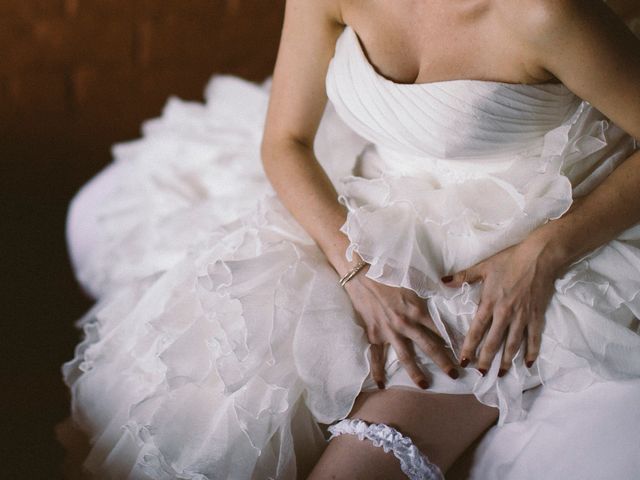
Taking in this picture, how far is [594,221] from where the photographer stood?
3.24 ft

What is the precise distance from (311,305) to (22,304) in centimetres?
130

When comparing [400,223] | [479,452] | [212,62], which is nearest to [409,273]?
[400,223]

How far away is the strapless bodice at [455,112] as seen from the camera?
103 centimetres

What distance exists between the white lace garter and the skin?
0.04ft

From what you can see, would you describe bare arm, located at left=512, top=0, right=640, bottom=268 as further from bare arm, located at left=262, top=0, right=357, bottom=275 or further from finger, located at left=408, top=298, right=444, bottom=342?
bare arm, located at left=262, top=0, right=357, bottom=275

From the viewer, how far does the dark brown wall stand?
1.87m

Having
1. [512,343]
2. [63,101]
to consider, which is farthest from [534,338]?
[63,101]

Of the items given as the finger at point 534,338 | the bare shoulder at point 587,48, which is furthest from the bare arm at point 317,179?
the bare shoulder at point 587,48

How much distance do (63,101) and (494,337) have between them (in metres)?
1.49

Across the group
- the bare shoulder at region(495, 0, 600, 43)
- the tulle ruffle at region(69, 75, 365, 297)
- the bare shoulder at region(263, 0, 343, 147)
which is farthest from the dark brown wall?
the bare shoulder at region(495, 0, 600, 43)

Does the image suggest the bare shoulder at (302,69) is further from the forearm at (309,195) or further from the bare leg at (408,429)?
the bare leg at (408,429)

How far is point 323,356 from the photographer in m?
0.97

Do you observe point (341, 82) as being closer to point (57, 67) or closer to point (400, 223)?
point (400, 223)

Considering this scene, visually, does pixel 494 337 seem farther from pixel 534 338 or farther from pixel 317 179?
pixel 317 179
